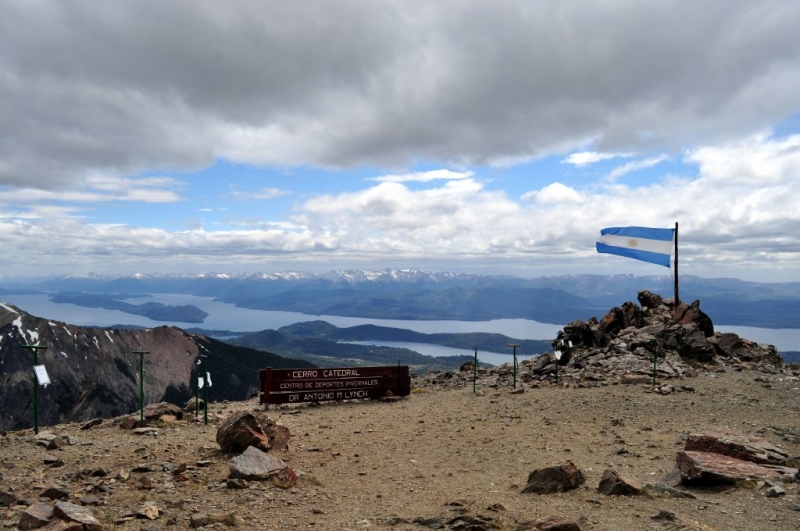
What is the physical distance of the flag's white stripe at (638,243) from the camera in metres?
28.6

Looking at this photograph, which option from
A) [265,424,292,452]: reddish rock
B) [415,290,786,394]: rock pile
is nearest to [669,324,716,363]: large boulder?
[415,290,786,394]: rock pile

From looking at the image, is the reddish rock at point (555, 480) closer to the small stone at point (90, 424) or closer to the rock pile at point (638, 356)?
the rock pile at point (638, 356)

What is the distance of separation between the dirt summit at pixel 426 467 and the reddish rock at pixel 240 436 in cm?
27

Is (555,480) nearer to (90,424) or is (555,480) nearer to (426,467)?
(426,467)

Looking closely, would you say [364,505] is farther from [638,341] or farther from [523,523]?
[638,341]

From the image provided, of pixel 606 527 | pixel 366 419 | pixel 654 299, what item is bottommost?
pixel 366 419

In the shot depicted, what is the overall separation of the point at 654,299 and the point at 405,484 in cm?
2833

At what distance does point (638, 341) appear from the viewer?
28.0m

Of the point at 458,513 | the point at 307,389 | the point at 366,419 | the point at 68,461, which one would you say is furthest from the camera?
the point at 307,389

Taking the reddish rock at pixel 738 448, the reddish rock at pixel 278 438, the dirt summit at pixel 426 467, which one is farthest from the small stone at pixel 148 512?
the reddish rock at pixel 738 448

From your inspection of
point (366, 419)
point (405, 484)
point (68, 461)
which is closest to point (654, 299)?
point (366, 419)

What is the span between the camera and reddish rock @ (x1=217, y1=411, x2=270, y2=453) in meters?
12.7

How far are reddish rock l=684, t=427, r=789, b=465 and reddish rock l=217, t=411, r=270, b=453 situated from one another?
9.69 m

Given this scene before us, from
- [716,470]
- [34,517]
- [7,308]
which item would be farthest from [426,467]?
[7,308]
